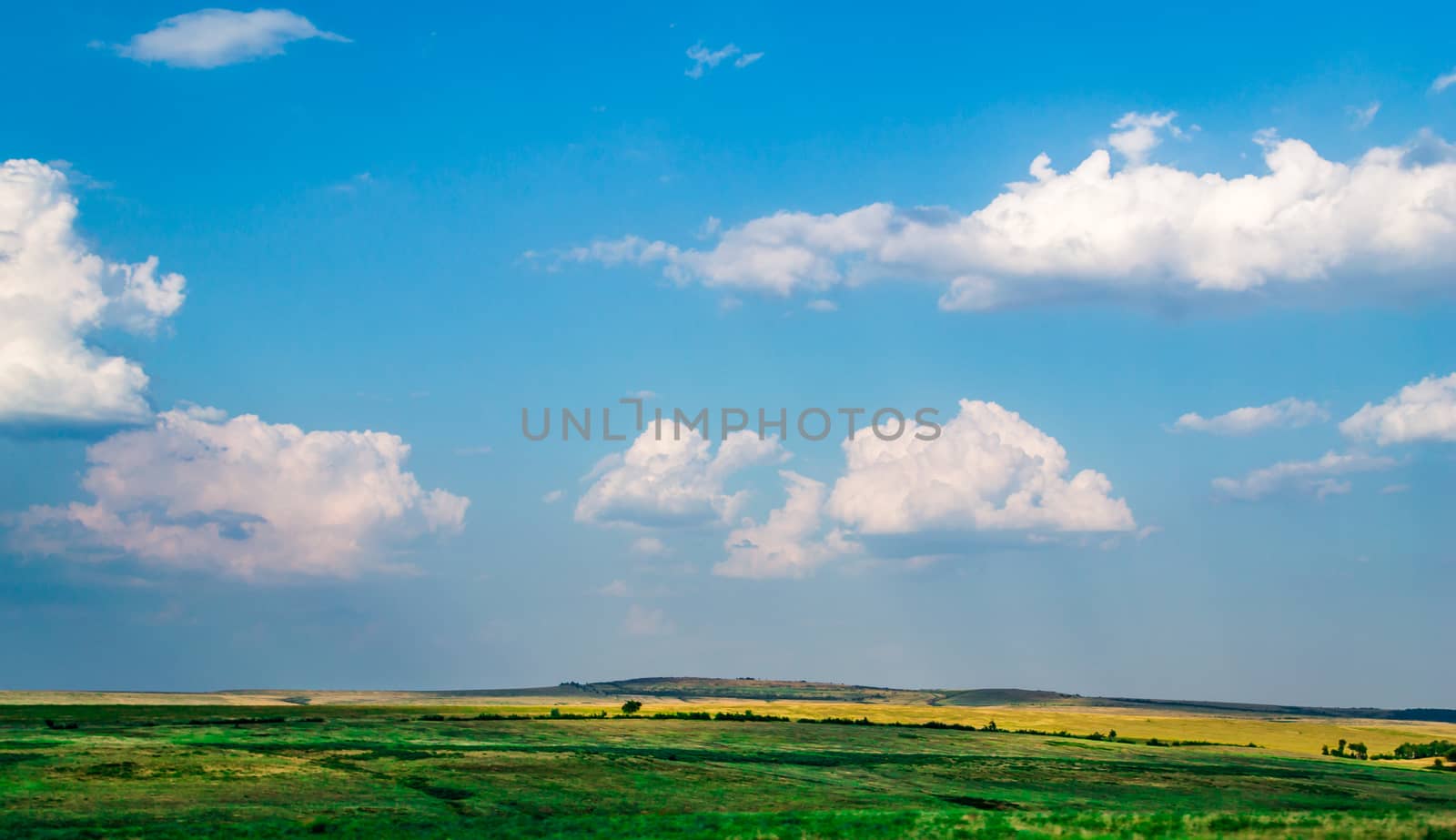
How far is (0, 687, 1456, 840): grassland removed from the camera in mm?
51812

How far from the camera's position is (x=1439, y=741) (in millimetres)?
135875

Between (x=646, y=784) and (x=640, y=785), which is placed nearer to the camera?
(x=640, y=785)

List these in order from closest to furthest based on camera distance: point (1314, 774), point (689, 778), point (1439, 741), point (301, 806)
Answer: point (301, 806), point (689, 778), point (1314, 774), point (1439, 741)

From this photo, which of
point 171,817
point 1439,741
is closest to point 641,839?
point 171,817

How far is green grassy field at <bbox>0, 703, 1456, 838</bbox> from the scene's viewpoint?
2037 inches

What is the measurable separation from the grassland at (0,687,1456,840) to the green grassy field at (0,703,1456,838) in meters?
0.25

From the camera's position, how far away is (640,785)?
67.5 m

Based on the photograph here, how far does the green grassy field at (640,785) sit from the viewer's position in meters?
51.8

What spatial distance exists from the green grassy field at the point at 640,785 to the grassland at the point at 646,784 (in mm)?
253

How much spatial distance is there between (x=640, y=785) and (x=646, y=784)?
941 mm

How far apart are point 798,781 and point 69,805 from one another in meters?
39.3

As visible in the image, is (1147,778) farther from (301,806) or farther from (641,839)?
(301,806)

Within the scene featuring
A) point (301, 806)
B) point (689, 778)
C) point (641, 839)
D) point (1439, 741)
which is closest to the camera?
point (641, 839)

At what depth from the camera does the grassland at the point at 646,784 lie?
51812 mm
